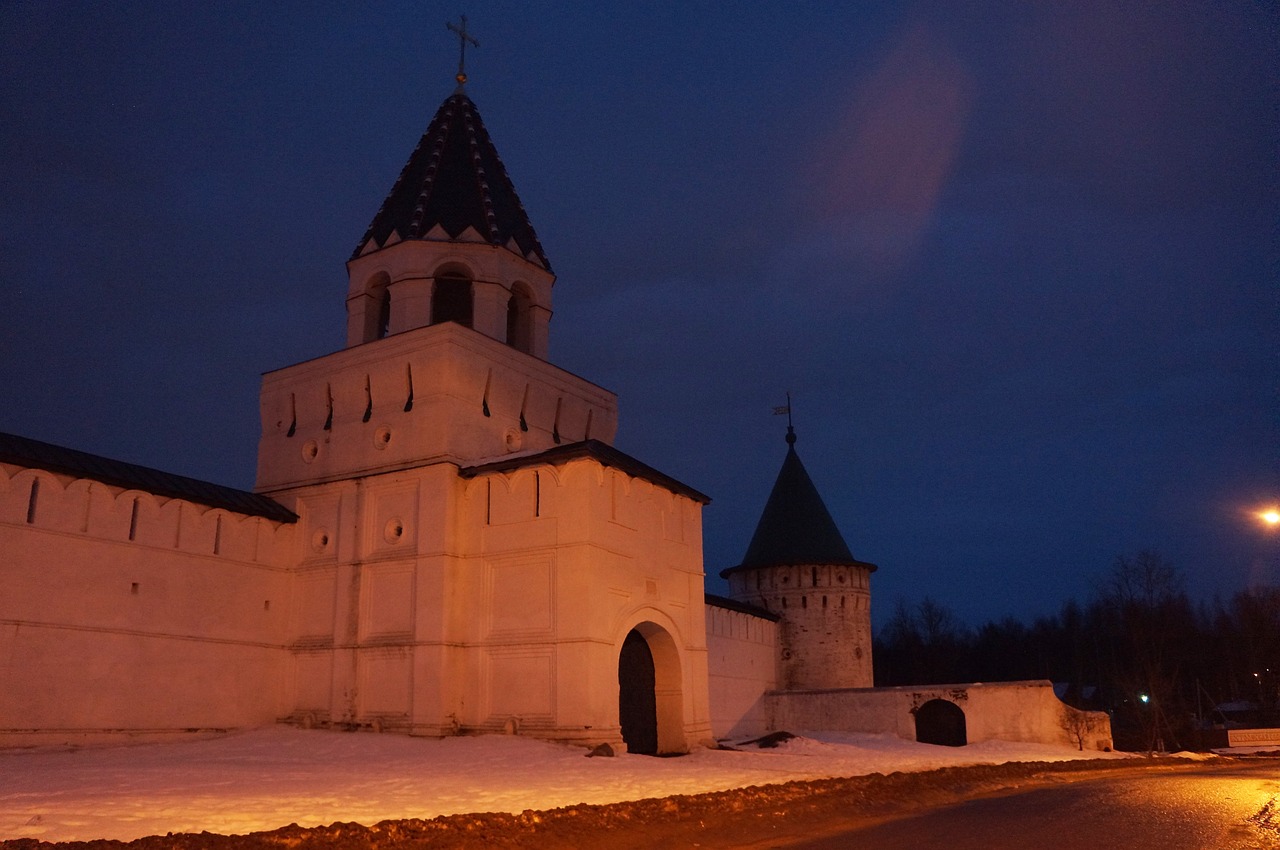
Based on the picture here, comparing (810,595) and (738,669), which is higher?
(810,595)

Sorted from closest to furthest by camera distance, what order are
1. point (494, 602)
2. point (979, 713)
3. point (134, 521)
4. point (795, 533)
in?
point (134, 521) < point (494, 602) < point (979, 713) < point (795, 533)

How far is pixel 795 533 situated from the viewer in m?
32.8

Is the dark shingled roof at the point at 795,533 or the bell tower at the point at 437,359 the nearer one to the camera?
the bell tower at the point at 437,359

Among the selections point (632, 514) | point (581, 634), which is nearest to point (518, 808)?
point (581, 634)

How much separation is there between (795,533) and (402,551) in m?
17.4

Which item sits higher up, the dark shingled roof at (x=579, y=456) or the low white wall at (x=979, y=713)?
the dark shingled roof at (x=579, y=456)

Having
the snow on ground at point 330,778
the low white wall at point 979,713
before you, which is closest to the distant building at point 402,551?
the snow on ground at point 330,778

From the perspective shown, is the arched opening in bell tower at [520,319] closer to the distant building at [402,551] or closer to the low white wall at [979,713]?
the distant building at [402,551]

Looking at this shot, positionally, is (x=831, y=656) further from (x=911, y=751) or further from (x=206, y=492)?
(x=206, y=492)

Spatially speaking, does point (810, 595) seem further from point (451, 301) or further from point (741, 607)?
point (451, 301)

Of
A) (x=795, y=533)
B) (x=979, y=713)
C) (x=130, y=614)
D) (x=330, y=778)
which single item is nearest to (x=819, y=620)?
(x=795, y=533)

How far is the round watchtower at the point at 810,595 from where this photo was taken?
3081 centimetres

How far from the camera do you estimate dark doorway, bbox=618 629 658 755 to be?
18578 mm

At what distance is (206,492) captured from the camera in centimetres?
1855
